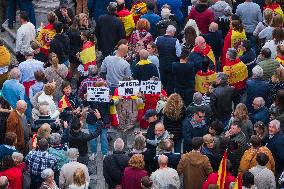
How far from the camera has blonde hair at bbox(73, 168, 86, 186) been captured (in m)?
16.8

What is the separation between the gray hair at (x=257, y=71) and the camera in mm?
19677

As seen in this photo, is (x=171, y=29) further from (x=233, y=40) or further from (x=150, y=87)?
(x=150, y=87)

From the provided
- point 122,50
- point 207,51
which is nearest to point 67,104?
point 122,50

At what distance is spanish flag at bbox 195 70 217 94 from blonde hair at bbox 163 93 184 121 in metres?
1.71

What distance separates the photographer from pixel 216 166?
17812mm

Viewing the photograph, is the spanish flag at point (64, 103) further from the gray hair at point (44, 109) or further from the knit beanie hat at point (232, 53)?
the knit beanie hat at point (232, 53)

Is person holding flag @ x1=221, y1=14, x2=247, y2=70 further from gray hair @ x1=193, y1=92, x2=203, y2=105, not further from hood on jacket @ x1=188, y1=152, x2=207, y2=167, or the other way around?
hood on jacket @ x1=188, y1=152, x2=207, y2=167

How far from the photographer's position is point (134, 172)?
56.3 feet

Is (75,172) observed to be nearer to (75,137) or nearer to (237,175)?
(75,137)

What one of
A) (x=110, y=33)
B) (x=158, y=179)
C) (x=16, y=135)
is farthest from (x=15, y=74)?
(x=158, y=179)

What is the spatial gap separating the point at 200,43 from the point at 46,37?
12.5 ft

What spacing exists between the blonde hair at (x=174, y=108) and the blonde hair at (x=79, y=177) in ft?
9.00

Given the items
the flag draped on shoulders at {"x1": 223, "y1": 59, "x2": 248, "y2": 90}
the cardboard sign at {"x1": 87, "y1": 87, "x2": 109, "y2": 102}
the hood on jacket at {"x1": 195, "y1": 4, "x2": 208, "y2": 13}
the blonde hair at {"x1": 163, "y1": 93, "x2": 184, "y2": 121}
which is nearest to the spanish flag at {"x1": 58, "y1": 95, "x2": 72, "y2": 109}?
the cardboard sign at {"x1": 87, "y1": 87, "x2": 109, "y2": 102}

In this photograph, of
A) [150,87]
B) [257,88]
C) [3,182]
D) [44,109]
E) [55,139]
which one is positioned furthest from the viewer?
[150,87]
